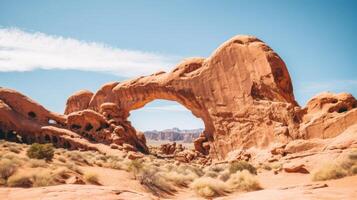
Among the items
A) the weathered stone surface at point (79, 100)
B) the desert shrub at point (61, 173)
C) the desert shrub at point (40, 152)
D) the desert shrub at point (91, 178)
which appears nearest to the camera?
the desert shrub at point (61, 173)

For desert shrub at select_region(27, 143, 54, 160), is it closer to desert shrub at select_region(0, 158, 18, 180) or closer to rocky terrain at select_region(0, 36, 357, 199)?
rocky terrain at select_region(0, 36, 357, 199)

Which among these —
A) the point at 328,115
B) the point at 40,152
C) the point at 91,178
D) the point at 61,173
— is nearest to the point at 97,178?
the point at 91,178

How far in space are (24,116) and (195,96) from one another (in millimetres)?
Result: 20244

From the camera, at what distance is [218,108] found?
29219 mm

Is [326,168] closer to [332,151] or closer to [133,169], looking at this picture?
[332,151]

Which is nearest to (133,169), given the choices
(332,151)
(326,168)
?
(326,168)

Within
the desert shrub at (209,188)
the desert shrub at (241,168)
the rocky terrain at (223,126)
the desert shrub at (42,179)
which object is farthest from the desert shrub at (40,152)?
the desert shrub at (241,168)

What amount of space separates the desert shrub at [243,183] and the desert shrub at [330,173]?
2301mm

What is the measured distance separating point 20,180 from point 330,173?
10.4 meters

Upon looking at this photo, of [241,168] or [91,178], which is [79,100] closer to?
[241,168]

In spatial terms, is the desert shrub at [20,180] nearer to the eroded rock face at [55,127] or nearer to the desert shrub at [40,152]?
the desert shrub at [40,152]

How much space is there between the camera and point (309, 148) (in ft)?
67.7

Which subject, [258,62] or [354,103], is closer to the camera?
[354,103]

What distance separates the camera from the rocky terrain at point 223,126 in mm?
14037
